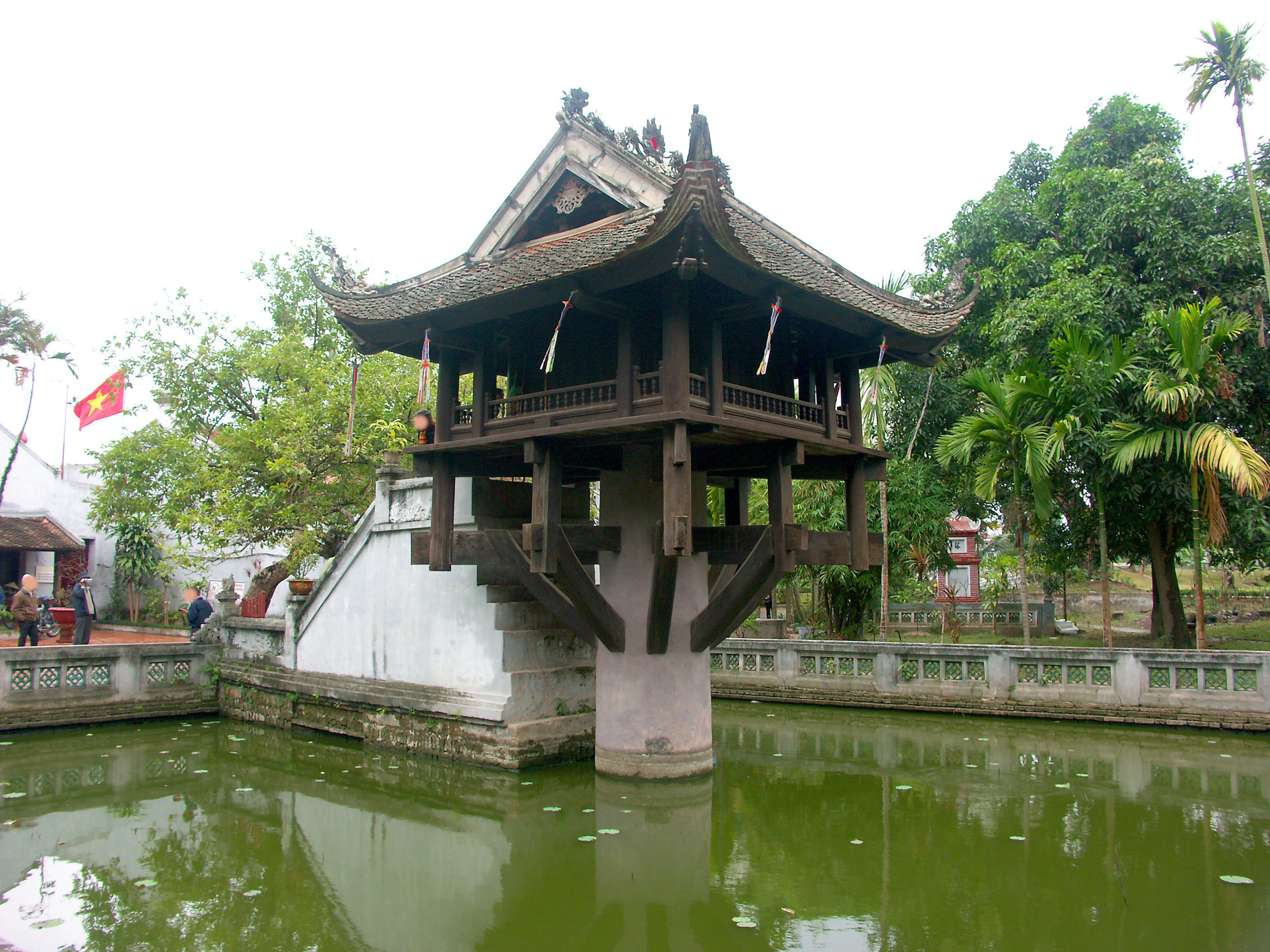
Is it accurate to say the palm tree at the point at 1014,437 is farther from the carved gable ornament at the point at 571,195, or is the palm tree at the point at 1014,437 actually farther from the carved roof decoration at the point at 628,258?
the carved gable ornament at the point at 571,195

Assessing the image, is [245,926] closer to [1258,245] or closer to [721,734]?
[721,734]

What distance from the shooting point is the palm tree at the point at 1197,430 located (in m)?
11.5

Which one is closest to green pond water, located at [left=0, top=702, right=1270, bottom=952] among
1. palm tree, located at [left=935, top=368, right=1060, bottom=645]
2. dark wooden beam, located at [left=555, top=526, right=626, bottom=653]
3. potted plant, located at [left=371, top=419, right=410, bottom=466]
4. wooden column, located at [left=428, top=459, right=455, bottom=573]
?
dark wooden beam, located at [left=555, top=526, right=626, bottom=653]

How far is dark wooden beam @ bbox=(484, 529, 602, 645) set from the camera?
8.50m

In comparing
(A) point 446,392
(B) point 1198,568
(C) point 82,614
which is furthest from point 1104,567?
(C) point 82,614

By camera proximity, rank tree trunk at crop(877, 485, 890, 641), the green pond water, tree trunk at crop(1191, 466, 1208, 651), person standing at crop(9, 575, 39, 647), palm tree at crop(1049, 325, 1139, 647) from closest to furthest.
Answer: the green pond water → tree trunk at crop(1191, 466, 1208, 651) → palm tree at crop(1049, 325, 1139, 647) → person standing at crop(9, 575, 39, 647) → tree trunk at crop(877, 485, 890, 641)

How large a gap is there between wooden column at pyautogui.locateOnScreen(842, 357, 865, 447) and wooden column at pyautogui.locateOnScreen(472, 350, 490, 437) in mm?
3940

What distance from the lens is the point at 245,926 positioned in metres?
5.45

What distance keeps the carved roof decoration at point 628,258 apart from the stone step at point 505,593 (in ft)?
9.63

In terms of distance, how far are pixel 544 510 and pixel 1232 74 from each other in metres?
14.0

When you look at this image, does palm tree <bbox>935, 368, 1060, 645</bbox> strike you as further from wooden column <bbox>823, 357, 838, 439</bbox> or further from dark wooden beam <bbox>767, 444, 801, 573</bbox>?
dark wooden beam <bbox>767, 444, 801, 573</bbox>

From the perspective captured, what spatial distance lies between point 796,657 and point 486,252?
27.5 feet

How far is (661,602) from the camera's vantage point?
27.1 feet

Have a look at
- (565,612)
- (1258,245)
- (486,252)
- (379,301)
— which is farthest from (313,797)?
(1258,245)
